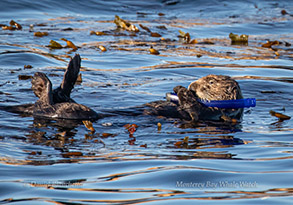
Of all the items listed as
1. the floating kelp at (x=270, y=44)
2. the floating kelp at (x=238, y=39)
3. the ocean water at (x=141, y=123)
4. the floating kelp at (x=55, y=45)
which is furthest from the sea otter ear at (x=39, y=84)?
the floating kelp at (x=270, y=44)

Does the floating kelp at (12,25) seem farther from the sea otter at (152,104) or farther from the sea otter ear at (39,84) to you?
the sea otter ear at (39,84)

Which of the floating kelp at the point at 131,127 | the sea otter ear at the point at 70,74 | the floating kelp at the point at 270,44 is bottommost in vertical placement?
the floating kelp at the point at 131,127

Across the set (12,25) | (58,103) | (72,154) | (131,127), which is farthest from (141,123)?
(12,25)

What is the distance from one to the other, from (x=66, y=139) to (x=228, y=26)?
28.8 feet

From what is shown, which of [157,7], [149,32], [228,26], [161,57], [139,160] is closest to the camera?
[139,160]

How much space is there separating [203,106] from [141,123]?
0.74 meters

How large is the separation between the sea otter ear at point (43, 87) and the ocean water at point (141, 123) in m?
0.25

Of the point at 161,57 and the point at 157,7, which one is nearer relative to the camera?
the point at 161,57

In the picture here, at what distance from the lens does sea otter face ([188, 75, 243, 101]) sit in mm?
5789

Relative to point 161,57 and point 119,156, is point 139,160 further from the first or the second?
point 161,57

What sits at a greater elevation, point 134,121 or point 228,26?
point 228,26

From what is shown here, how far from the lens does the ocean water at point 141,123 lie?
338cm

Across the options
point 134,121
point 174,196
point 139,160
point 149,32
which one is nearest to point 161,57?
point 149,32

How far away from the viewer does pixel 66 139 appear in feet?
15.8
